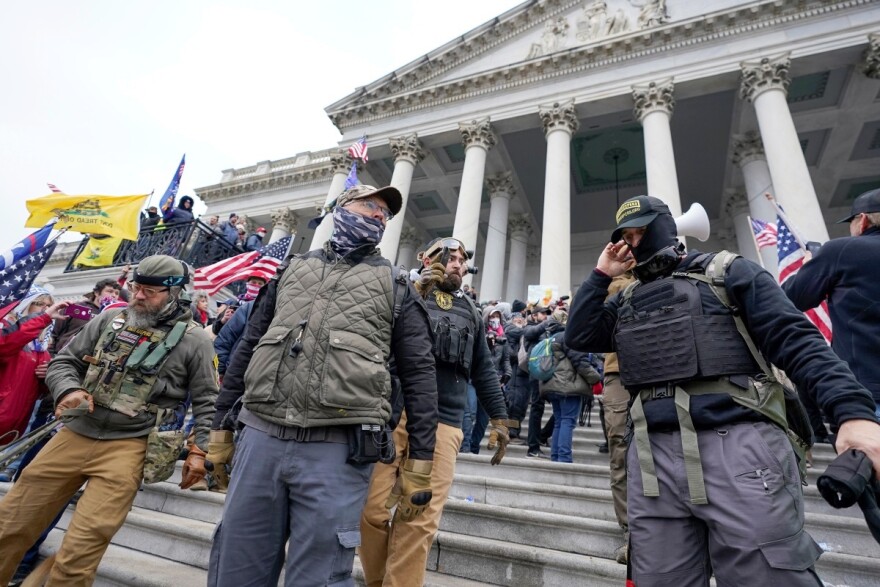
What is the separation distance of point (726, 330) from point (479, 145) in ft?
53.8

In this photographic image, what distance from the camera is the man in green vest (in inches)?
71.9

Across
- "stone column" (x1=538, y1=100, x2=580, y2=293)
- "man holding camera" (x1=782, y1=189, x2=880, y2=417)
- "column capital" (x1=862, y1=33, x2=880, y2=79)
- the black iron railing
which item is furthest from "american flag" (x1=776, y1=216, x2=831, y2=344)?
the black iron railing

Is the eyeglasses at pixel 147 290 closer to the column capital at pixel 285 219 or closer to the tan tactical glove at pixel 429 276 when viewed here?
the tan tactical glove at pixel 429 276

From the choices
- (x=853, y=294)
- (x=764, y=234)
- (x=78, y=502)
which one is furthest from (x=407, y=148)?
(x=78, y=502)

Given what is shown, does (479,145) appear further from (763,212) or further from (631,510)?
(631,510)

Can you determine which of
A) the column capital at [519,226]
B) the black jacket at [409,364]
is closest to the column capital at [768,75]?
the column capital at [519,226]

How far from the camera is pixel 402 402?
257 centimetres

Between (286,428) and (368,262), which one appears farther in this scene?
(368,262)

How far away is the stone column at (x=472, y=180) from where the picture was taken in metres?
15.3

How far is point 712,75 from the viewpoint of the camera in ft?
46.8

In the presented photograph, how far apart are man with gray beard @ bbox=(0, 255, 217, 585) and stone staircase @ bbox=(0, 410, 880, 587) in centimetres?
85

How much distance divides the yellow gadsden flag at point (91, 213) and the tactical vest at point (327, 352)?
1014 centimetres

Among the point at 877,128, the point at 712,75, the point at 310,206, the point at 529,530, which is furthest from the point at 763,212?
the point at 310,206

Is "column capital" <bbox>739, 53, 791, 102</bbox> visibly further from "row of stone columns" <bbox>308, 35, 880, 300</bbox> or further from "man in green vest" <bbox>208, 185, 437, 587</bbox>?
"man in green vest" <bbox>208, 185, 437, 587</bbox>
